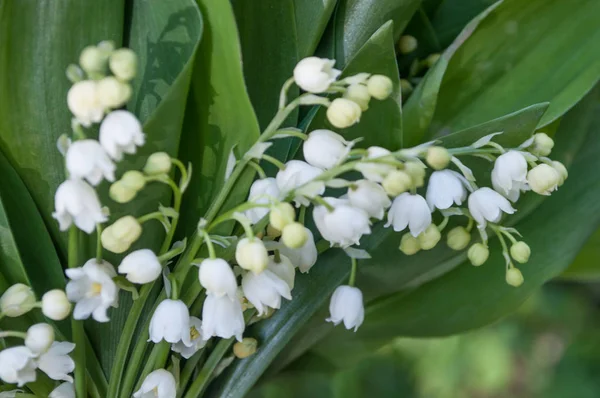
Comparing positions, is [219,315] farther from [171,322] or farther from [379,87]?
[379,87]

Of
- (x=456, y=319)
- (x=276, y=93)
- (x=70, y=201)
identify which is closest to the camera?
(x=70, y=201)

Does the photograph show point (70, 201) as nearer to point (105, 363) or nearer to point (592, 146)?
point (105, 363)

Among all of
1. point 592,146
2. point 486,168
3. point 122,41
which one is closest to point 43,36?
point 122,41

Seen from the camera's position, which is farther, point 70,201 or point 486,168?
point 486,168

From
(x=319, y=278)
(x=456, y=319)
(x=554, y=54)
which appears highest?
(x=554, y=54)

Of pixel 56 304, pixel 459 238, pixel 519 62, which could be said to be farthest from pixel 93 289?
pixel 519 62

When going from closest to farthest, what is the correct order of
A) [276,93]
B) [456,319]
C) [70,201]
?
[70,201] → [276,93] → [456,319]

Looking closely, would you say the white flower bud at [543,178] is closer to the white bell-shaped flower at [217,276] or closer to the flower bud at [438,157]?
the flower bud at [438,157]
